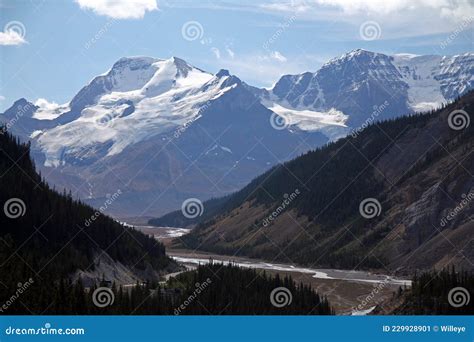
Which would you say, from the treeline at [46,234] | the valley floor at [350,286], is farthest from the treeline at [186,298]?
the valley floor at [350,286]

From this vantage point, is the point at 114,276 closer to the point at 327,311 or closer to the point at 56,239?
the point at 56,239

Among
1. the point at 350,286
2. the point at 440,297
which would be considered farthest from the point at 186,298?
the point at 350,286

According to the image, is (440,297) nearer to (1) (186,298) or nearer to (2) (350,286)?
(1) (186,298)

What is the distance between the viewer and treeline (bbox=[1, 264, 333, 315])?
270 ft

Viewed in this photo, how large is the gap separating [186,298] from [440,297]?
1329 inches

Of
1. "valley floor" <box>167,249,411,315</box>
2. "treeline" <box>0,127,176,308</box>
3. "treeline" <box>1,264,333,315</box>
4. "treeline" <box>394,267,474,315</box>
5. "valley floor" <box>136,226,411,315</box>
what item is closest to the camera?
"treeline" <box>1,264,333,315</box>

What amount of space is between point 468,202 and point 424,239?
14.1 metres

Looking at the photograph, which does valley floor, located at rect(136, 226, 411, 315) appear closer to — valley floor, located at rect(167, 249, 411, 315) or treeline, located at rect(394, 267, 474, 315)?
valley floor, located at rect(167, 249, 411, 315)

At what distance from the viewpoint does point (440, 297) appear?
92.1 m

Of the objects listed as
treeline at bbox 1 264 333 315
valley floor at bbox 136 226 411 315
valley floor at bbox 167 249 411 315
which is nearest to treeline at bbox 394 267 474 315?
valley floor at bbox 136 226 411 315

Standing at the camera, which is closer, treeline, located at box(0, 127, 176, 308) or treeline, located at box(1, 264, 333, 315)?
treeline, located at box(1, 264, 333, 315)

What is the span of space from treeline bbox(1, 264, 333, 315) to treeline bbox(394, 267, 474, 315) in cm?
1422

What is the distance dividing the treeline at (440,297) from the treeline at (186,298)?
14.2 metres
